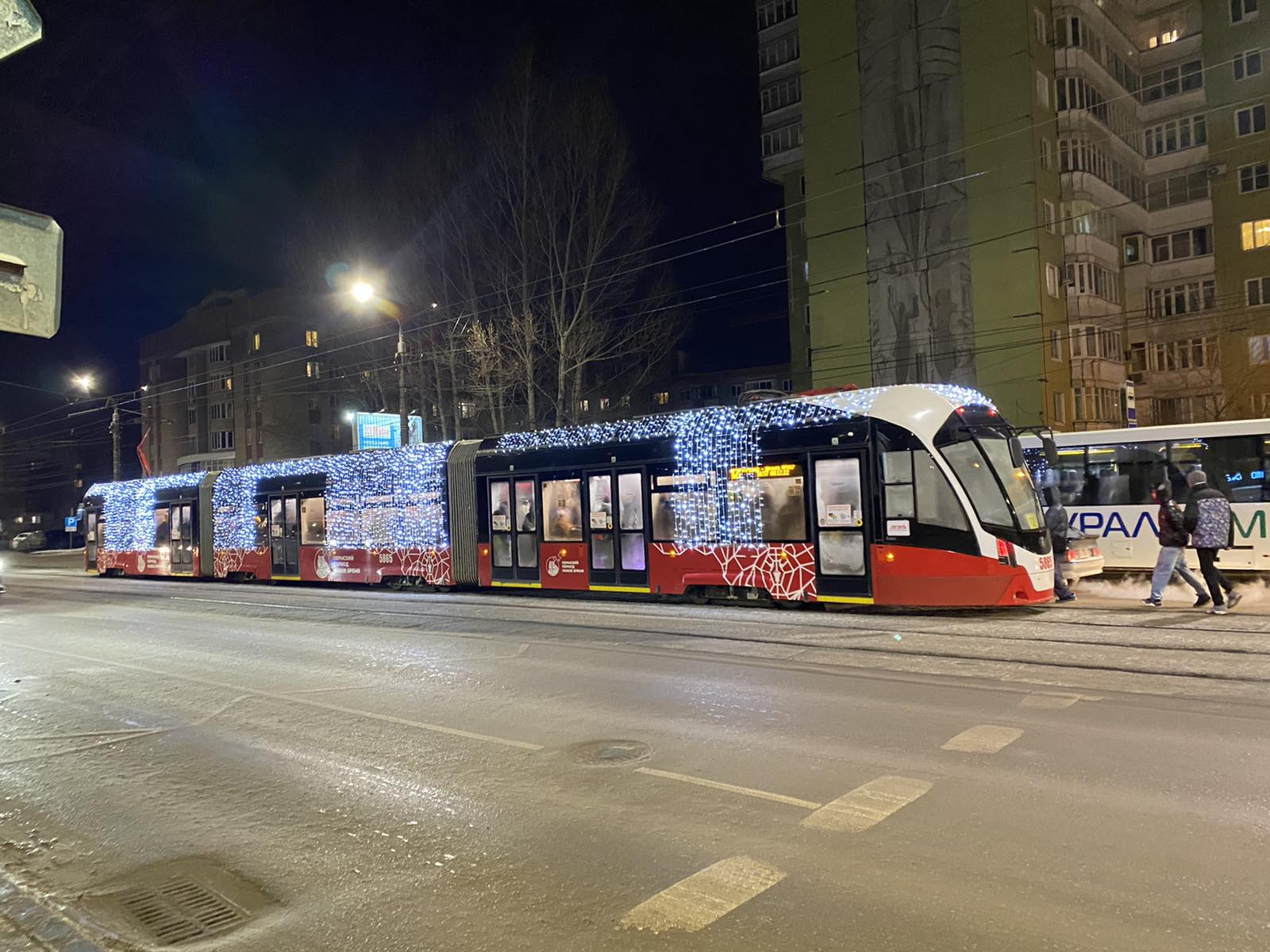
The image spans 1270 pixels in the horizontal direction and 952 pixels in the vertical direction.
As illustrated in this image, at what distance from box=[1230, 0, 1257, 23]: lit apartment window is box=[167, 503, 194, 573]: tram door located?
147ft

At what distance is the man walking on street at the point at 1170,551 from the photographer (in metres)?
11.8

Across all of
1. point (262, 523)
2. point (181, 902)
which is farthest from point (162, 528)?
point (181, 902)

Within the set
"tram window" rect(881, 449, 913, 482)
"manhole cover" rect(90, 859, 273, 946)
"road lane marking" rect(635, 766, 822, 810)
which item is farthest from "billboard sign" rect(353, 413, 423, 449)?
"manhole cover" rect(90, 859, 273, 946)

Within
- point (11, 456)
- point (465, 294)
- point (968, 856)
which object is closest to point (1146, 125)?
point (465, 294)

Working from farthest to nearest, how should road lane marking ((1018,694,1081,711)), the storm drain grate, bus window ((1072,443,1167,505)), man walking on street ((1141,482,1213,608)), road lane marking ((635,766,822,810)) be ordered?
bus window ((1072,443,1167,505)) → man walking on street ((1141,482,1213,608)) → road lane marking ((1018,694,1081,711)) → road lane marking ((635,766,822,810)) → the storm drain grate

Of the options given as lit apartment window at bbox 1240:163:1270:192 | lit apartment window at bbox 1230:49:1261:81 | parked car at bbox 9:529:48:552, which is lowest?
parked car at bbox 9:529:48:552

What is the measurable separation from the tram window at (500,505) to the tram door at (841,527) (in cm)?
680

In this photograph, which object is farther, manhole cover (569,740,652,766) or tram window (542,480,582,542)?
tram window (542,480,582,542)

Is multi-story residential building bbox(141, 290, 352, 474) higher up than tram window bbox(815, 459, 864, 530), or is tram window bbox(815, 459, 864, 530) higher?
multi-story residential building bbox(141, 290, 352, 474)

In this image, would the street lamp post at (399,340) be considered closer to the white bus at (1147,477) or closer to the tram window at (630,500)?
the tram window at (630,500)

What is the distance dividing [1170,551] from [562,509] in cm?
975

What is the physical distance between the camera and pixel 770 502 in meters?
13.4

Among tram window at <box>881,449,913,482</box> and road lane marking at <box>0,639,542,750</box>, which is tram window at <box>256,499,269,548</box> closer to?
road lane marking at <box>0,639,542,750</box>

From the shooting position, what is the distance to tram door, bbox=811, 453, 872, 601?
1252cm
